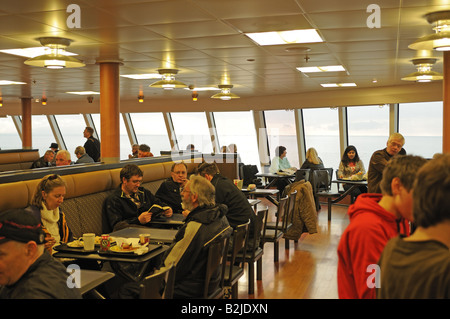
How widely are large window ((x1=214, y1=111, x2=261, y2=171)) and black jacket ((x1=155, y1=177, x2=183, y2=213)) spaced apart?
31.3 ft

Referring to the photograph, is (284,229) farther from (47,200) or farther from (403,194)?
(403,194)

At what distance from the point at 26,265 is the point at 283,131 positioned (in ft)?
43.5

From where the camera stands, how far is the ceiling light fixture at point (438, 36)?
4.21 m

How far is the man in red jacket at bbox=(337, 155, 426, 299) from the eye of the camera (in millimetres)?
1820

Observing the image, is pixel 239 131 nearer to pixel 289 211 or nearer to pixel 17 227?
pixel 289 211

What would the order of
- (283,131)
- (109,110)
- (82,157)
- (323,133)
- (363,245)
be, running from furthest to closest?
(283,131) → (323,133) → (82,157) → (109,110) → (363,245)

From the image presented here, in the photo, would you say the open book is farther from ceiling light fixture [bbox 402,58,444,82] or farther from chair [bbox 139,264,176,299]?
ceiling light fixture [bbox 402,58,444,82]

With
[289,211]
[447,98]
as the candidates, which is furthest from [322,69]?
[289,211]

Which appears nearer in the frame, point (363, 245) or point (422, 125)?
point (363, 245)

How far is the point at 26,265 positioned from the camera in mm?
1947

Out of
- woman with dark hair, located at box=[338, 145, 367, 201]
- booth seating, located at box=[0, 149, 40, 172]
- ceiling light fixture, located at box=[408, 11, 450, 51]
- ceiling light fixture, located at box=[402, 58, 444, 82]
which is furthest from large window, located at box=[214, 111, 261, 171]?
ceiling light fixture, located at box=[408, 11, 450, 51]

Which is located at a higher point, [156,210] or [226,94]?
[226,94]

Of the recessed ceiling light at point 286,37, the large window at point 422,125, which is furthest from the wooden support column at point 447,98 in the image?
the large window at point 422,125

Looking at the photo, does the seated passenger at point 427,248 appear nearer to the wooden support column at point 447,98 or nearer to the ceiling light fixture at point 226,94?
the wooden support column at point 447,98
